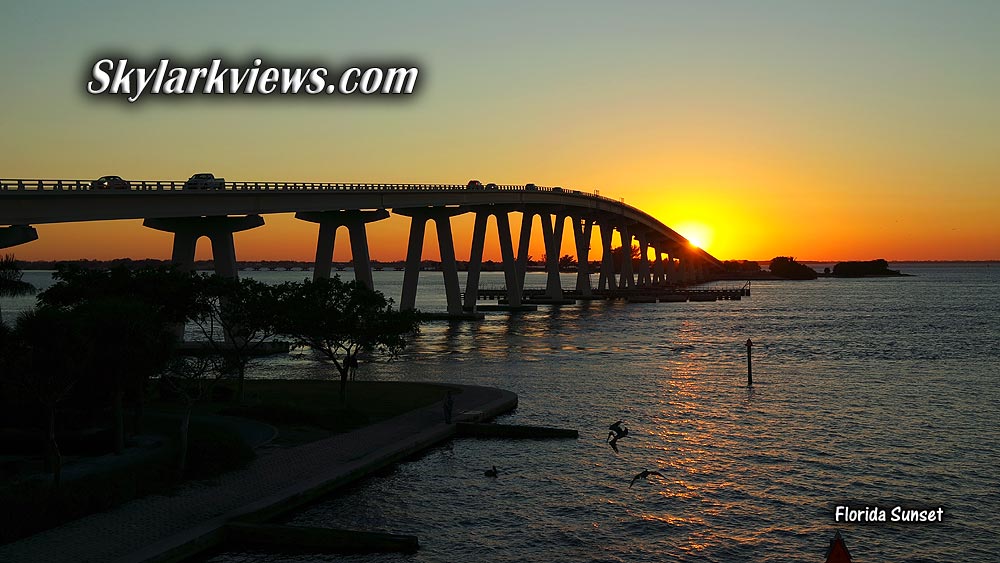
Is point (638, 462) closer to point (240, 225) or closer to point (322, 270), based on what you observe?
point (240, 225)

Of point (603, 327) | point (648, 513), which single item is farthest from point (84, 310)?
point (603, 327)

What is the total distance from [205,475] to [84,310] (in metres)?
7.79

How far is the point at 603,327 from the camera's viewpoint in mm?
114188

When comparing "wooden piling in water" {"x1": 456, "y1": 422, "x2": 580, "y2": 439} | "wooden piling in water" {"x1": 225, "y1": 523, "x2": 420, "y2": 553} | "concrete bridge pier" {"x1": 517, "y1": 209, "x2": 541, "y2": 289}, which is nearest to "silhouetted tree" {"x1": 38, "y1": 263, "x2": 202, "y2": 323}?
"wooden piling in water" {"x1": 456, "y1": 422, "x2": 580, "y2": 439}

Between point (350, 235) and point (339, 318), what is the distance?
171 feet

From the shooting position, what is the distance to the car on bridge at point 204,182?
70.1 m

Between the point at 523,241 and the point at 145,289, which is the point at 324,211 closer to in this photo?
the point at 145,289

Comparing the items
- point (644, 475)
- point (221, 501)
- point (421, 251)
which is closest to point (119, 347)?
point (221, 501)

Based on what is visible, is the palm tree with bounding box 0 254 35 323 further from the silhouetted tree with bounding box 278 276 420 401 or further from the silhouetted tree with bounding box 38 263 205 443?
the silhouetted tree with bounding box 278 276 420 401

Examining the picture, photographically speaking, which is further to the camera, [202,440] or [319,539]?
[202,440]

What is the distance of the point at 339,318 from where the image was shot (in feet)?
156

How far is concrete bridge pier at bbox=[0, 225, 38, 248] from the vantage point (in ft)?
175

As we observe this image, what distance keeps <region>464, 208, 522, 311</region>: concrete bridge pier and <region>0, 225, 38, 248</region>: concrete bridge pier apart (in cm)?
7815

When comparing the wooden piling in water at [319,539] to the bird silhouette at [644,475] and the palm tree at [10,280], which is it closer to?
the bird silhouette at [644,475]
